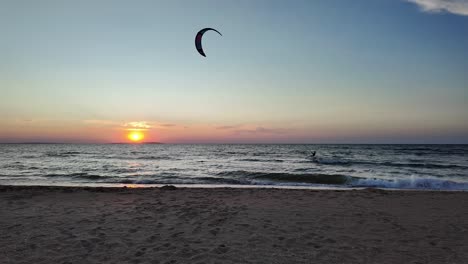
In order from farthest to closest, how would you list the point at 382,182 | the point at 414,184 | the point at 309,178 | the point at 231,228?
the point at 309,178 → the point at 382,182 → the point at 414,184 → the point at 231,228

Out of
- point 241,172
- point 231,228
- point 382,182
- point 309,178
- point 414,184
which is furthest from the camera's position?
point 241,172

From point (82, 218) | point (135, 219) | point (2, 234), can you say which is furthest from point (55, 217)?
point (135, 219)

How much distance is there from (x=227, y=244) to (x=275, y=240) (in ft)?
3.11

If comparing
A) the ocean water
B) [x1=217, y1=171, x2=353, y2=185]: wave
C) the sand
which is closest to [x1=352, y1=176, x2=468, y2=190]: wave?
the ocean water

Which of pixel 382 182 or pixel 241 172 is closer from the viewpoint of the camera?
pixel 382 182

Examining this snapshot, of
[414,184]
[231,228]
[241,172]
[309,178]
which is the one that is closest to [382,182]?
[414,184]

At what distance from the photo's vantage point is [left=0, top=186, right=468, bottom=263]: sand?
4.92 metres

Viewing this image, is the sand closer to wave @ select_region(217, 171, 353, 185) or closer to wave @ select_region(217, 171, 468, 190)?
wave @ select_region(217, 171, 468, 190)

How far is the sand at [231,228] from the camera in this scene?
492cm

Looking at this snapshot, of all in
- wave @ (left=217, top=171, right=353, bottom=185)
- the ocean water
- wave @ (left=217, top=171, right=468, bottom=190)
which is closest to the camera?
wave @ (left=217, top=171, right=468, bottom=190)

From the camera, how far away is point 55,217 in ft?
24.1

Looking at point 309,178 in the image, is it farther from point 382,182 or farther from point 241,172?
point 241,172

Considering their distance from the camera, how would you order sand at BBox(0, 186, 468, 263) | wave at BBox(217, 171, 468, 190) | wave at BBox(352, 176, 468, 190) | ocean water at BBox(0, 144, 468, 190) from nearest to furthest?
sand at BBox(0, 186, 468, 263) < wave at BBox(352, 176, 468, 190) < wave at BBox(217, 171, 468, 190) < ocean water at BBox(0, 144, 468, 190)

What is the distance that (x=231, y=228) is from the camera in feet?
21.1
